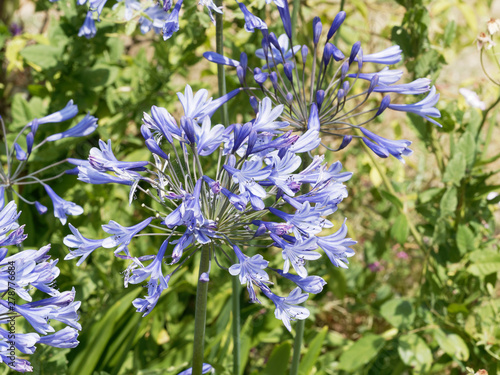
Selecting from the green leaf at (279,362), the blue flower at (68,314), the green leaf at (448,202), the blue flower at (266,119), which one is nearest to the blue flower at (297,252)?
the blue flower at (266,119)

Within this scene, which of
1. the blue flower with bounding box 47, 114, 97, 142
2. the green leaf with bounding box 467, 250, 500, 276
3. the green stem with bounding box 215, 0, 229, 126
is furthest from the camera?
the green leaf with bounding box 467, 250, 500, 276

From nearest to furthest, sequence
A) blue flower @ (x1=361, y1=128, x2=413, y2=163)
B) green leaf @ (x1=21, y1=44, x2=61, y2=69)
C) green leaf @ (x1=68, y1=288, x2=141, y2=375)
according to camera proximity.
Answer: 1. blue flower @ (x1=361, y1=128, x2=413, y2=163)
2. green leaf @ (x1=68, y1=288, x2=141, y2=375)
3. green leaf @ (x1=21, y1=44, x2=61, y2=69)

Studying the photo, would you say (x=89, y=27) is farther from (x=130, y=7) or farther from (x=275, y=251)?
(x=275, y=251)

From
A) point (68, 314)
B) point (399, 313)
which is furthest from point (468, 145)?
point (68, 314)

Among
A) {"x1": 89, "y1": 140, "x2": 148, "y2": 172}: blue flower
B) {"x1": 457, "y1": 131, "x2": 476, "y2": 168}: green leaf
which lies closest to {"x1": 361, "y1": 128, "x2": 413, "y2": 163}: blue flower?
{"x1": 89, "y1": 140, "x2": 148, "y2": 172}: blue flower

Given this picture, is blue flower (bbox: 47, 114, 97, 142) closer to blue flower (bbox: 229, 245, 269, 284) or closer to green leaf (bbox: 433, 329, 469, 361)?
blue flower (bbox: 229, 245, 269, 284)

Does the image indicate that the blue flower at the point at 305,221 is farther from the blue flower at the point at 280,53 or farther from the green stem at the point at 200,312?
the blue flower at the point at 280,53
